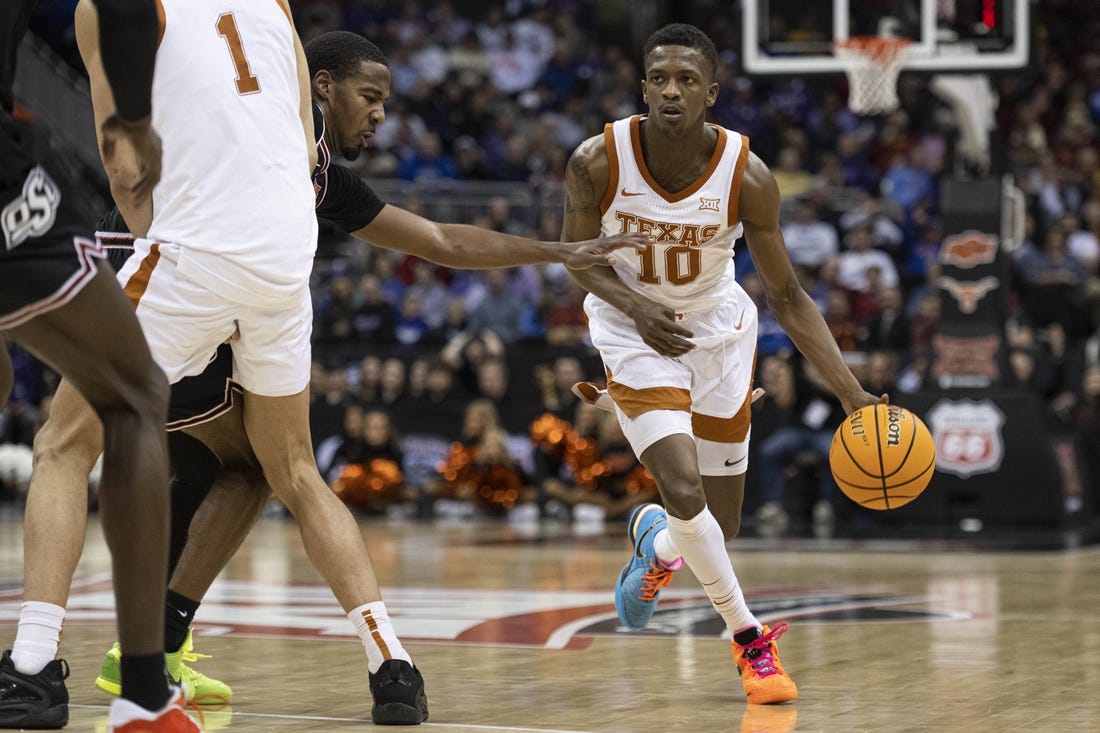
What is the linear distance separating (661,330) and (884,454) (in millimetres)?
872

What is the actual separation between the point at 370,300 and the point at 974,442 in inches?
263

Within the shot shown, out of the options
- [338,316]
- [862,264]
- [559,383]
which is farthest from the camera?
[338,316]

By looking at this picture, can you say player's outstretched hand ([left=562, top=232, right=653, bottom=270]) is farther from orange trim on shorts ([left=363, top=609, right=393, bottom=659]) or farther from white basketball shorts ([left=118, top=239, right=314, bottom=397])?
orange trim on shorts ([left=363, top=609, right=393, bottom=659])

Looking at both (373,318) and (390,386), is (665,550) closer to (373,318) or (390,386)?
(390,386)

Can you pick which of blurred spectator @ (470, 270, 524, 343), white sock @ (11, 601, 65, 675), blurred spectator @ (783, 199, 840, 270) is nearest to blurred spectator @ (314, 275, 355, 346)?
blurred spectator @ (470, 270, 524, 343)

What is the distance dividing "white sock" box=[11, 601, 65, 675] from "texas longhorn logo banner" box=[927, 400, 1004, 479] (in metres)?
8.44

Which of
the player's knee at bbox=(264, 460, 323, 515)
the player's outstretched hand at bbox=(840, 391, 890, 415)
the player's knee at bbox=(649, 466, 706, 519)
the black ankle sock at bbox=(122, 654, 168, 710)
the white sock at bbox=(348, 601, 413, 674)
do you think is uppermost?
the player's outstretched hand at bbox=(840, 391, 890, 415)

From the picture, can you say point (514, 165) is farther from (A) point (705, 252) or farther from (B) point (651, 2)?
(A) point (705, 252)

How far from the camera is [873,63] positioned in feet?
37.9

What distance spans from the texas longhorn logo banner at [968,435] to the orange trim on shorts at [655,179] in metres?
6.77

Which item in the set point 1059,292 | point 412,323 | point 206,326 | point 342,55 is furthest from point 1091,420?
point 206,326

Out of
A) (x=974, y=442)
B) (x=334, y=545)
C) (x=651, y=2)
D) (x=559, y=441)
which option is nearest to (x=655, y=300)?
(x=334, y=545)

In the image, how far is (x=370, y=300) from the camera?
Result: 1609 cm

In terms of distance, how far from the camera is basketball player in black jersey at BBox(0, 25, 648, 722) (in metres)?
4.69
